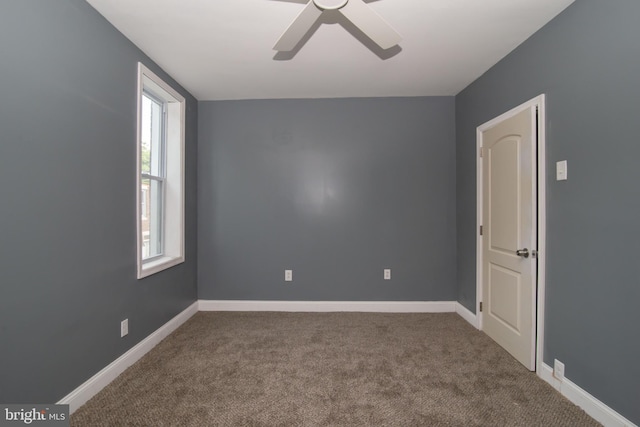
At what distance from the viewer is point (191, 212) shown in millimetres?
3432

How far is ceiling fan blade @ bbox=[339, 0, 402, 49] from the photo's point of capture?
56.5 inches

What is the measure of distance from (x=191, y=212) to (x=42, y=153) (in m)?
1.90

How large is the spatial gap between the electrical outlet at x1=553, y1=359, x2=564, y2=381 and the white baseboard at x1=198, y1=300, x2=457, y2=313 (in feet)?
4.86

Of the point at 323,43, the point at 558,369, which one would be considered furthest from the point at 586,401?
the point at 323,43

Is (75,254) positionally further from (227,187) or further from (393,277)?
(393,277)

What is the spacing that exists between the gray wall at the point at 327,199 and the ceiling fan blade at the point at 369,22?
183 cm

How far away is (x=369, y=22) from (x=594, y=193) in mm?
1634

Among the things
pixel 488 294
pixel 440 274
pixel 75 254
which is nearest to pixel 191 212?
pixel 75 254

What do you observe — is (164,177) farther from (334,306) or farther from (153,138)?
(334,306)

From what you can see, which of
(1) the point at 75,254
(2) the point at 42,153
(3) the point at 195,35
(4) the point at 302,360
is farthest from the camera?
(4) the point at 302,360

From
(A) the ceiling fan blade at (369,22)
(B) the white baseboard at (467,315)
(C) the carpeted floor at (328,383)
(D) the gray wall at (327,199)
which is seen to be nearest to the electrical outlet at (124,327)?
(C) the carpeted floor at (328,383)

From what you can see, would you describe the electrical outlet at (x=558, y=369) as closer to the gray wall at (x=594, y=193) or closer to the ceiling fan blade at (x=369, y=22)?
the gray wall at (x=594, y=193)

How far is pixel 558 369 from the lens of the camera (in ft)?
6.43

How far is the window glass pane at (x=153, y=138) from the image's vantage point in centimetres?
286
